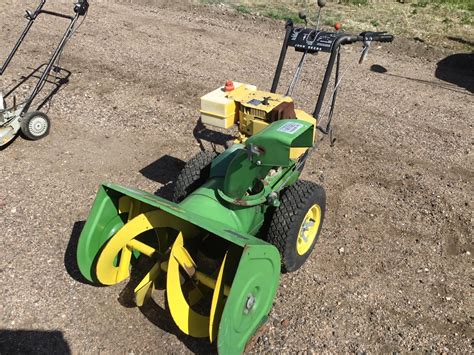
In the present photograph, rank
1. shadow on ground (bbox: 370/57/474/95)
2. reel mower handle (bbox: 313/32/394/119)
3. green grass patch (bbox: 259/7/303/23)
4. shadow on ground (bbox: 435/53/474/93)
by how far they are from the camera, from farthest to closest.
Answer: green grass patch (bbox: 259/7/303/23)
shadow on ground (bbox: 435/53/474/93)
shadow on ground (bbox: 370/57/474/95)
reel mower handle (bbox: 313/32/394/119)

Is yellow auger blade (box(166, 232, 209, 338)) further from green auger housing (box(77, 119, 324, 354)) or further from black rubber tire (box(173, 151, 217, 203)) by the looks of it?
black rubber tire (box(173, 151, 217, 203))

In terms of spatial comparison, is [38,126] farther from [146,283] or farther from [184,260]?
[184,260]

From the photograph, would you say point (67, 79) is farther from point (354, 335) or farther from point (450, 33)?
point (450, 33)

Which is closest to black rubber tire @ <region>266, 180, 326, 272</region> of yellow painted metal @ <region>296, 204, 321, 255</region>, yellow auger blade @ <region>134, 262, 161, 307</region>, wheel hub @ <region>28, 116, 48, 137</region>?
yellow painted metal @ <region>296, 204, 321, 255</region>

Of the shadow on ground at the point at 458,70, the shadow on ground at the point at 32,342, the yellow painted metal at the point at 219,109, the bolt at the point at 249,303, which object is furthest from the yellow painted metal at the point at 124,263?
the shadow on ground at the point at 458,70

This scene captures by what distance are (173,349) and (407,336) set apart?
1585 mm

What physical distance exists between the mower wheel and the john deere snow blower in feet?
7.98

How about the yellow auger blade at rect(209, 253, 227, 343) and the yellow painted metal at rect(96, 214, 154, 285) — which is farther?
the yellow painted metal at rect(96, 214, 154, 285)

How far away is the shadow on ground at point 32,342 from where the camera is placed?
9.16 feet

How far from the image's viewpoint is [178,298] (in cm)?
252

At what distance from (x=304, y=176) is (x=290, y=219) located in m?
1.65

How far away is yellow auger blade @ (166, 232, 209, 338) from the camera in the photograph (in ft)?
8.19

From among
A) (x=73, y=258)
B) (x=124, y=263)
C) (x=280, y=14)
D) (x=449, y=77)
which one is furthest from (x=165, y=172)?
(x=280, y=14)

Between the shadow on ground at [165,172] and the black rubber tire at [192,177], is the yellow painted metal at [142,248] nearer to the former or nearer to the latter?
the black rubber tire at [192,177]
